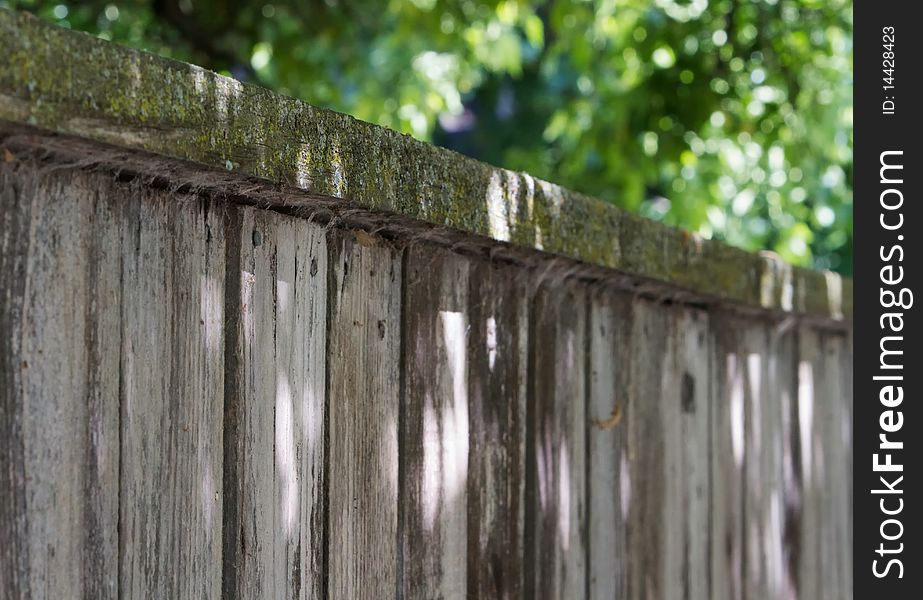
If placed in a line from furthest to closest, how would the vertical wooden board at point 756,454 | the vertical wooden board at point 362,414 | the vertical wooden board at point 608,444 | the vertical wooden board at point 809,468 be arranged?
the vertical wooden board at point 809,468 < the vertical wooden board at point 756,454 < the vertical wooden board at point 608,444 < the vertical wooden board at point 362,414

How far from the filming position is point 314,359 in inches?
56.7

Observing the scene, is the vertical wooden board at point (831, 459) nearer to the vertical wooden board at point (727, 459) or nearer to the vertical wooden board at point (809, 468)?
the vertical wooden board at point (809, 468)

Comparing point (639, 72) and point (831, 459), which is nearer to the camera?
point (831, 459)

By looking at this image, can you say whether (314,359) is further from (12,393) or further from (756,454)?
(756,454)

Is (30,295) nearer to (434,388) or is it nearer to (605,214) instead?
(434,388)

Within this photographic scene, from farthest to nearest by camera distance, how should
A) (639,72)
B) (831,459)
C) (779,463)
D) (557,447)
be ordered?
1. (639,72)
2. (831,459)
3. (779,463)
4. (557,447)

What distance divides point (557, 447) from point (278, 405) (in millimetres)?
742

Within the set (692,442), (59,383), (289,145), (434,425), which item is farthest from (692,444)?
(59,383)

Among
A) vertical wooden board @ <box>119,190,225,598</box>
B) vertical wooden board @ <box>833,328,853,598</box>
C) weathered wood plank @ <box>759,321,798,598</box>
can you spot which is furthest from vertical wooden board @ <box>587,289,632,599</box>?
vertical wooden board @ <box>833,328,853,598</box>

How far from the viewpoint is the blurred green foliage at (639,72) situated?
13.7 feet

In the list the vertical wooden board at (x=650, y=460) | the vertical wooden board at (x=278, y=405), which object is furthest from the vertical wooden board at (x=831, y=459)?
the vertical wooden board at (x=278, y=405)

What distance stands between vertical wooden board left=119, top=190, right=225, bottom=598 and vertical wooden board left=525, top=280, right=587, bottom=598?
2.48 feet

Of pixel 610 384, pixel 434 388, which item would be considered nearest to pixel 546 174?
pixel 610 384

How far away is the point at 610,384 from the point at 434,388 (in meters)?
0.60
